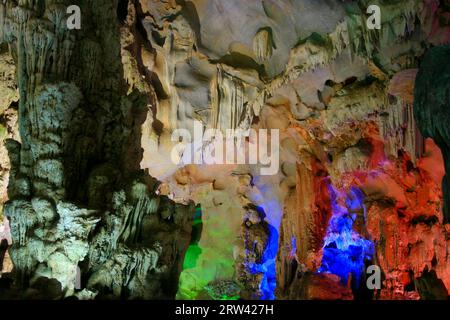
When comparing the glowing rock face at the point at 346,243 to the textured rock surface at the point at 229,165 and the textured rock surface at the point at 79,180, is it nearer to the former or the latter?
the textured rock surface at the point at 229,165

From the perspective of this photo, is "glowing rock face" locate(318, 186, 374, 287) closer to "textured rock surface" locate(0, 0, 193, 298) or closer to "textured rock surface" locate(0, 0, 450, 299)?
"textured rock surface" locate(0, 0, 450, 299)

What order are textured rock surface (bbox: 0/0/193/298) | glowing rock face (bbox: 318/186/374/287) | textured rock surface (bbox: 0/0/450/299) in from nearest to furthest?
1. textured rock surface (bbox: 0/0/193/298)
2. textured rock surface (bbox: 0/0/450/299)
3. glowing rock face (bbox: 318/186/374/287)

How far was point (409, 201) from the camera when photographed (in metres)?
9.66

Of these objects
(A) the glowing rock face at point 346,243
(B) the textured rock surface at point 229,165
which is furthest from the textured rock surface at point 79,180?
(A) the glowing rock face at point 346,243

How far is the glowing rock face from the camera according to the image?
10.8m

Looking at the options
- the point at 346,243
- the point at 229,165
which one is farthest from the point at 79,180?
the point at 346,243

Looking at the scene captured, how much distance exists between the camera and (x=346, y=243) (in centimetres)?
1121

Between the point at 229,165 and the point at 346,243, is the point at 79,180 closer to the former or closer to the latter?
the point at 229,165

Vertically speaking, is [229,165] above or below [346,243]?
above

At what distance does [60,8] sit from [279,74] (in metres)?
4.82

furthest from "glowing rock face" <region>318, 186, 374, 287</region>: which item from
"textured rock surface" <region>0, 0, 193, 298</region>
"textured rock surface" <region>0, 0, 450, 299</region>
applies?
"textured rock surface" <region>0, 0, 193, 298</region>

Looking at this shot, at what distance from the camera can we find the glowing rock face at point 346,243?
35.4 feet
